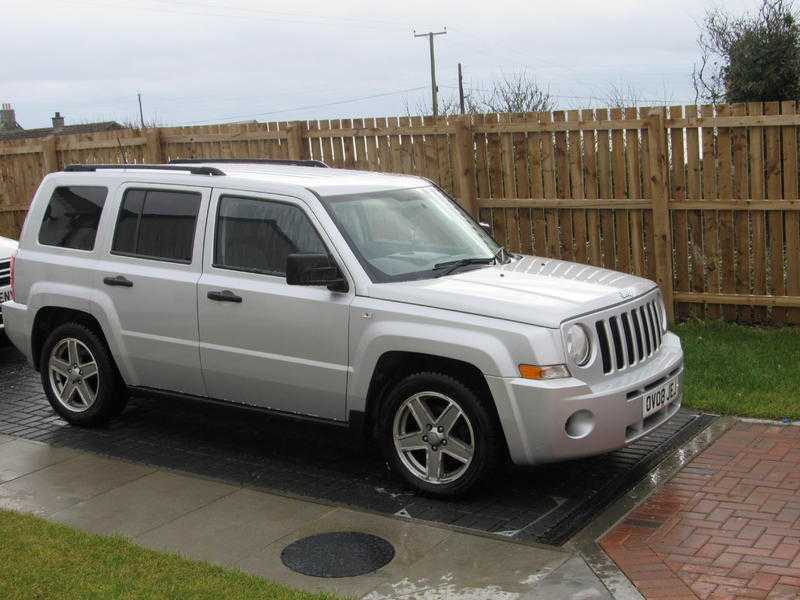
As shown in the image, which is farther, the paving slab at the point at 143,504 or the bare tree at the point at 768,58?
the bare tree at the point at 768,58

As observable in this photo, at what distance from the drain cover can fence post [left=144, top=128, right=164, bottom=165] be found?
9463 mm

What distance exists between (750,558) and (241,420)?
424cm

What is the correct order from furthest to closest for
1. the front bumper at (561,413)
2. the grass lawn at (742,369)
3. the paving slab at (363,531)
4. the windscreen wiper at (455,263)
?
1. the grass lawn at (742,369)
2. the windscreen wiper at (455,263)
3. the front bumper at (561,413)
4. the paving slab at (363,531)

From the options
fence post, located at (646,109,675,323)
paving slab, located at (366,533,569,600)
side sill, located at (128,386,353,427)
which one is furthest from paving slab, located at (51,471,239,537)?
fence post, located at (646,109,675,323)

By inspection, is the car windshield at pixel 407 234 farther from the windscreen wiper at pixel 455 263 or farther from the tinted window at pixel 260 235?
the tinted window at pixel 260 235

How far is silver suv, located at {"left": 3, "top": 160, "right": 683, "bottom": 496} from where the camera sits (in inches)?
243

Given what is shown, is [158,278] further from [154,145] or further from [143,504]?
[154,145]

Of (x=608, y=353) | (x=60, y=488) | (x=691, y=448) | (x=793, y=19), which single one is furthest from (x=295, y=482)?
(x=793, y=19)

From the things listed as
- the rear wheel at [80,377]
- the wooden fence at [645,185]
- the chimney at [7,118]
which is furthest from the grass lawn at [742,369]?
the chimney at [7,118]

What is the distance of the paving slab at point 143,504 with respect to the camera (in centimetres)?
631

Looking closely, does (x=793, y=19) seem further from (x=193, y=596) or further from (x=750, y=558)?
(x=193, y=596)

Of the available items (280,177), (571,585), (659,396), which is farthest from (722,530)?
(280,177)

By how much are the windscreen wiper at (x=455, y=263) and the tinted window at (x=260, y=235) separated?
0.74m

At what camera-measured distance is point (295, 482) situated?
7.03 meters
